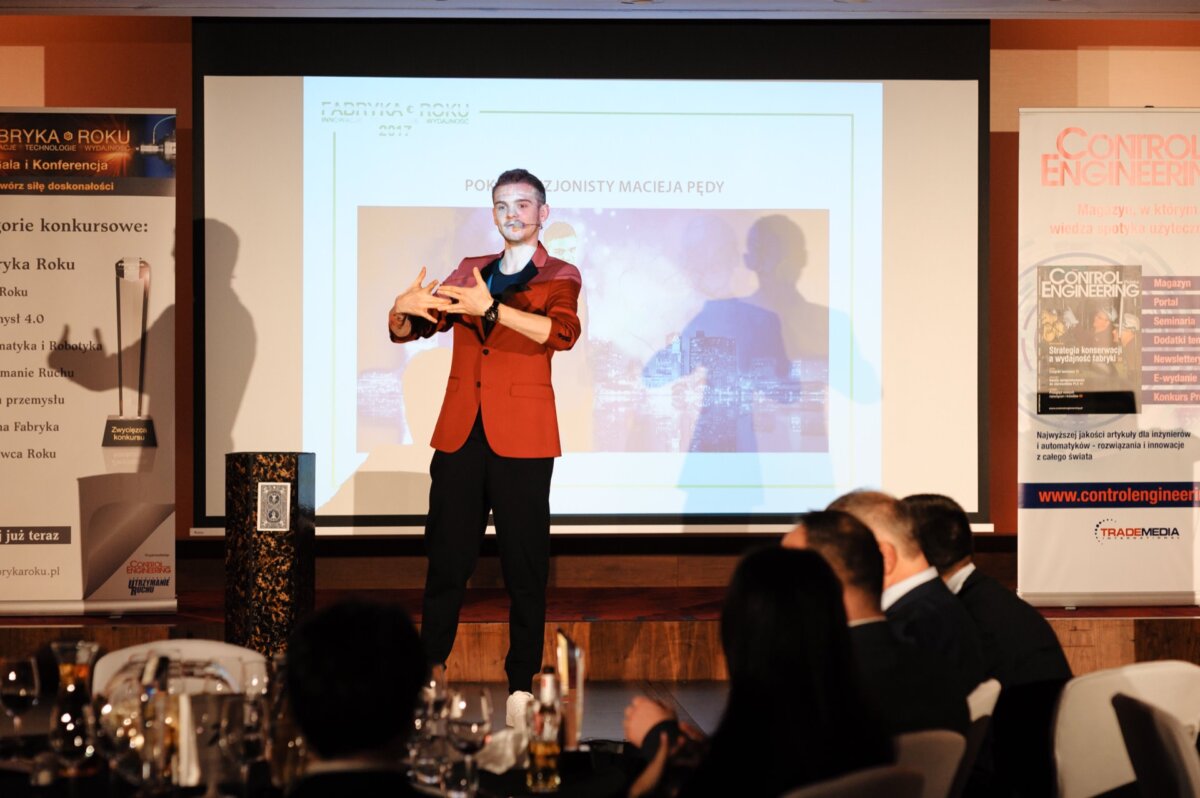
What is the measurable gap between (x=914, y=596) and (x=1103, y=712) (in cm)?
45

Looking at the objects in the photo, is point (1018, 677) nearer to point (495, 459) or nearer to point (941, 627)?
point (941, 627)

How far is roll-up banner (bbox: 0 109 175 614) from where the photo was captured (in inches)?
210

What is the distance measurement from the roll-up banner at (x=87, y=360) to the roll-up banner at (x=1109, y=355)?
3630 millimetres

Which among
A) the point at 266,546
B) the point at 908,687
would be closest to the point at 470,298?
the point at 266,546

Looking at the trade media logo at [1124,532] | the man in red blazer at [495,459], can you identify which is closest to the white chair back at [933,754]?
the man in red blazer at [495,459]

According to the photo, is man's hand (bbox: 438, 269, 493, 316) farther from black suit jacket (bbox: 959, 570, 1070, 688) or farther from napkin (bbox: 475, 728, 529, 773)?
napkin (bbox: 475, 728, 529, 773)

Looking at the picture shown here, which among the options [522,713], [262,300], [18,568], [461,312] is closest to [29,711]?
[522,713]

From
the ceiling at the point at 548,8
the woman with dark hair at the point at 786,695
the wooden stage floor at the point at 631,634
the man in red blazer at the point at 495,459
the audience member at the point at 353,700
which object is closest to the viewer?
the audience member at the point at 353,700

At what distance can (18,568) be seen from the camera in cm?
533

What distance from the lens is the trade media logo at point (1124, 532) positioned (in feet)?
18.5

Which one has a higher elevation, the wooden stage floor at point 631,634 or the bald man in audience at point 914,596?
the bald man in audience at point 914,596

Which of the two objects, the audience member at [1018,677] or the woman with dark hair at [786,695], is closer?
the woman with dark hair at [786,695]

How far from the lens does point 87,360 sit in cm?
536

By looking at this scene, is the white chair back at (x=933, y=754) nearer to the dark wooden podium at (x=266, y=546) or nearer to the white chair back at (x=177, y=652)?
the white chair back at (x=177, y=652)
